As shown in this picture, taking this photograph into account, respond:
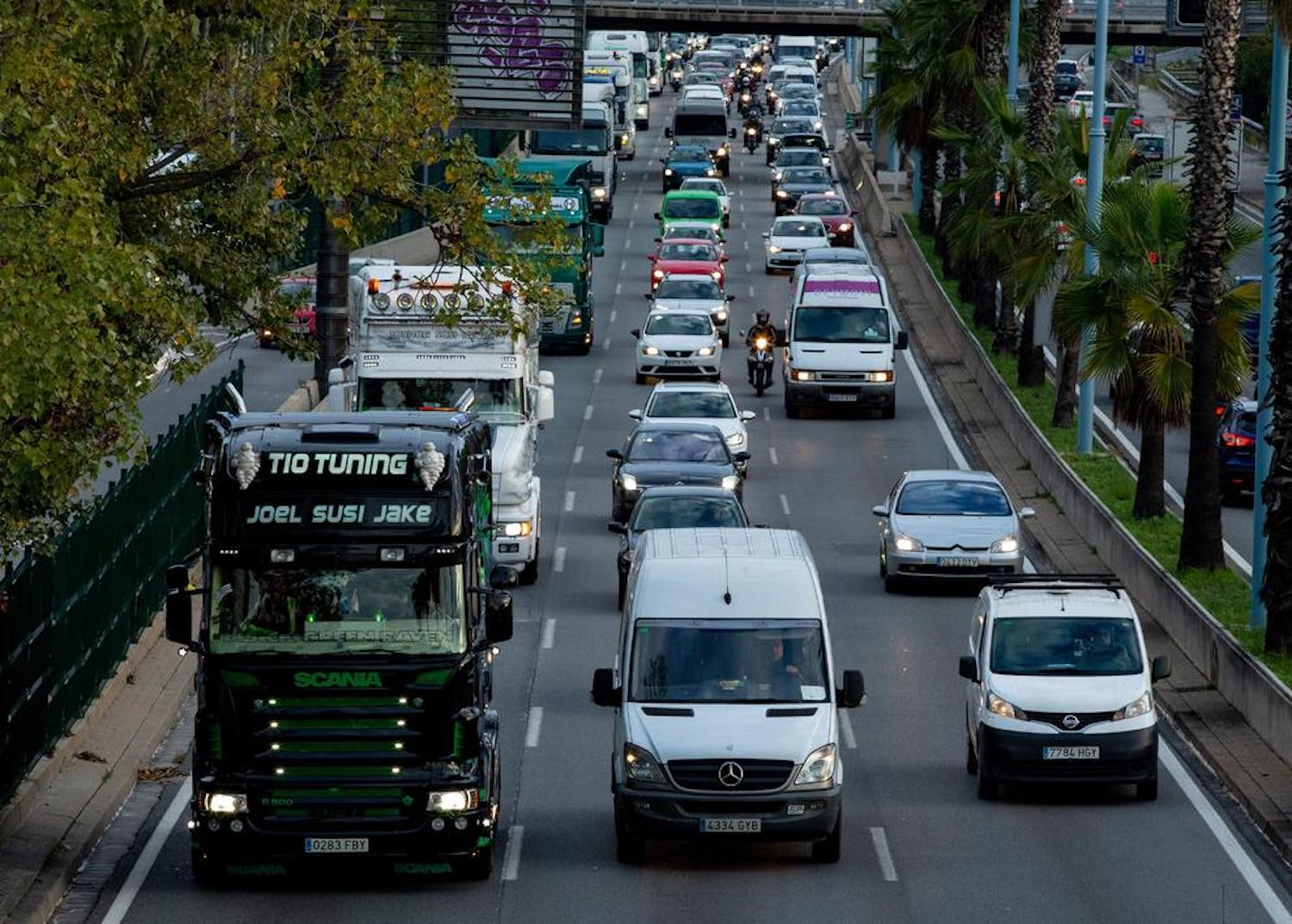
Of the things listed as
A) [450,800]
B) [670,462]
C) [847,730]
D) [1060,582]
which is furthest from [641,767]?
[670,462]

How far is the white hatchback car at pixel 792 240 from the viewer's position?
73250 millimetres

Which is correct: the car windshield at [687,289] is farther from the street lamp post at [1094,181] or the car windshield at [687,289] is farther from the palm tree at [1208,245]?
the palm tree at [1208,245]

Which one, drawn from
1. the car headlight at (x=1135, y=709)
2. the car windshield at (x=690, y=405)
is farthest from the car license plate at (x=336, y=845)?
the car windshield at (x=690, y=405)

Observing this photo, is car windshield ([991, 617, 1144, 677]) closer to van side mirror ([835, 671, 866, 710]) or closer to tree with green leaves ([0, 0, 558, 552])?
van side mirror ([835, 671, 866, 710])

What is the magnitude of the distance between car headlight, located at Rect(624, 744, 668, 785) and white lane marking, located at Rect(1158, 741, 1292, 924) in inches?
185

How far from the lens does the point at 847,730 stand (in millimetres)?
26375

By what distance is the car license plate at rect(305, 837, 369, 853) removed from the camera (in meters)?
19.0

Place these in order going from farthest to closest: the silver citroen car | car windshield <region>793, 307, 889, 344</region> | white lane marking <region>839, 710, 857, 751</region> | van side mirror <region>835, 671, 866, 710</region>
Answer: car windshield <region>793, 307, 889, 344</region>, the silver citroen car, white lane marking <region>839, 710, 857, 751</region>, van side mirror <region>835, 671, 866, 710</region>

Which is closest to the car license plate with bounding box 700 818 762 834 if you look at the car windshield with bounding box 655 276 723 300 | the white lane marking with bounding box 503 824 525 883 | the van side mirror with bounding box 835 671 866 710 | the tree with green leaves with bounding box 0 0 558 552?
the van side mirror with bounding box 835 671 866 710

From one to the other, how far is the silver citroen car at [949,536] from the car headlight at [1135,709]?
10.4m

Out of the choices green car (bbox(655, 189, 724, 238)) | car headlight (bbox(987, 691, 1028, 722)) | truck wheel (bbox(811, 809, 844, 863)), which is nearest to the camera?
truck wheel (bbox(811, 809, 844, 863))

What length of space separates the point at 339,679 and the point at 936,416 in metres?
33.1

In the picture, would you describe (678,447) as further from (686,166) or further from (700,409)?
(686,166)

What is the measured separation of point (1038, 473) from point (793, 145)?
58.2 meters
